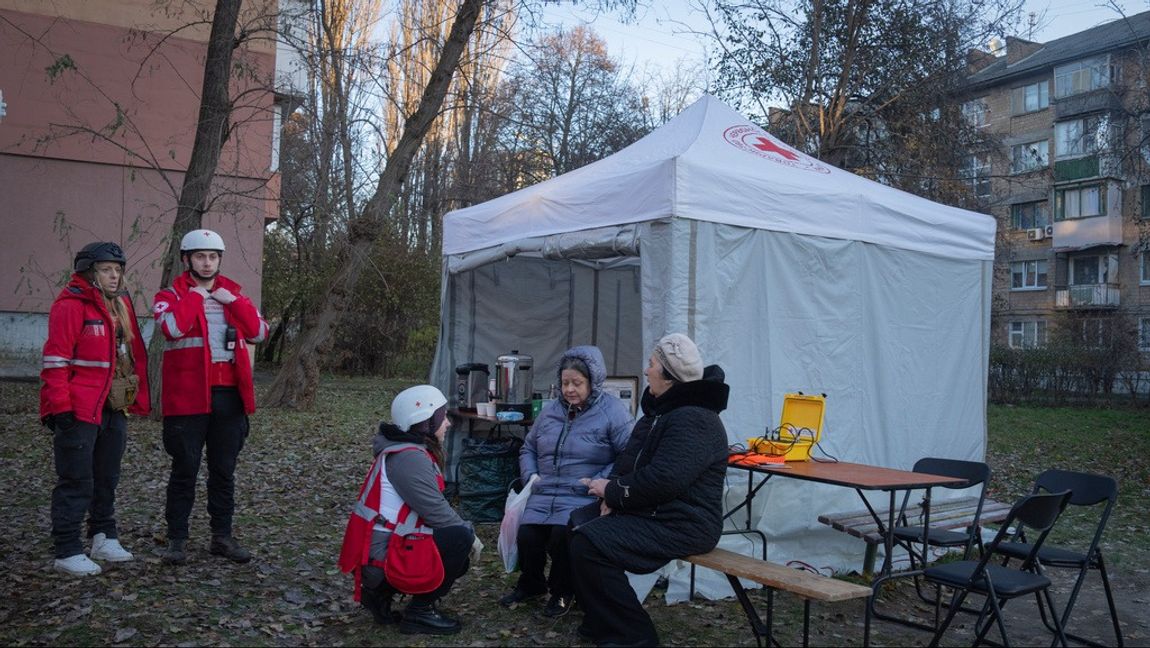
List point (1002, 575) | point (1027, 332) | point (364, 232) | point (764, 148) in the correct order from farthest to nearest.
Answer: point (1027, 332), point (364, 232), point (764, 148), point (1002, 575)

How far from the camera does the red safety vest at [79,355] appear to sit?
182 inches

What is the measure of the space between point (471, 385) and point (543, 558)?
8.70ft

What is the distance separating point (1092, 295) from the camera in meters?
30.0

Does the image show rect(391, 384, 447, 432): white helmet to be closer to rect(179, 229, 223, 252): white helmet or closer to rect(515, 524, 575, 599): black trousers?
rect(515, 524, 575, 599): black trousers

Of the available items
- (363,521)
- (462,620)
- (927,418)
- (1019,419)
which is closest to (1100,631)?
(927,418)

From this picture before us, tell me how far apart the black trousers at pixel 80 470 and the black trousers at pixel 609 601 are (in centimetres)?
252

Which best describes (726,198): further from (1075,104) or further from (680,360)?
(1075,104)

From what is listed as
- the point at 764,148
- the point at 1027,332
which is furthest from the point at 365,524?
the point at 1027,332

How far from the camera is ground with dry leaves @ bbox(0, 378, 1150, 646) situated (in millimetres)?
4301

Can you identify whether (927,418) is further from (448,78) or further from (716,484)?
(448,78)

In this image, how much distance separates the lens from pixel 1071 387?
2109 centimetres

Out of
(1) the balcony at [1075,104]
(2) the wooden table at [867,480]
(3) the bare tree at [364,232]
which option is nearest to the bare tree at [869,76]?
(3) the bare tree at [364,232]

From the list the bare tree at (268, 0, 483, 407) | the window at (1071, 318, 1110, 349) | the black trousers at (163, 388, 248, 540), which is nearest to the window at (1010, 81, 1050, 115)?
the window at (1071, 318, 1110, 349)

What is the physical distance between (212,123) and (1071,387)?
18.5m
